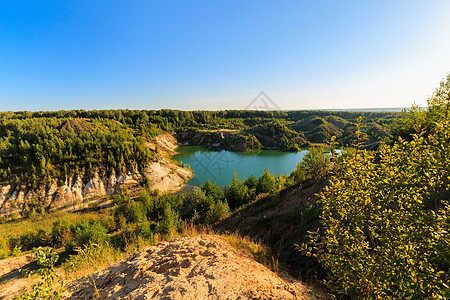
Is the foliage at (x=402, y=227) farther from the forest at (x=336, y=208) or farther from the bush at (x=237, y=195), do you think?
→ the bush at (x=237, y=195)

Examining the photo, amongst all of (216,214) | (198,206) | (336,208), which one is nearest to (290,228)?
(336,208)

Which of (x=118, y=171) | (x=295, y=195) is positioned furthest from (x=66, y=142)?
(x=295, y=195)

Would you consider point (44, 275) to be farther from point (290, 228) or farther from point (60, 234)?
point (60, 234)

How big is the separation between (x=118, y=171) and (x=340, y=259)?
3594 centimetres

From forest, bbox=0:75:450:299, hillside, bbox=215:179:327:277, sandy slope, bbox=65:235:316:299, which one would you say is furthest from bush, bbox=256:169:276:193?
sandy slope, bbox=65:235:316:299

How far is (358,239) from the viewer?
109 inches

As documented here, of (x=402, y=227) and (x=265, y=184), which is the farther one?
(x=265, y=184)

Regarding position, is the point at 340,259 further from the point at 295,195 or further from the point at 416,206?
the point at 295,195

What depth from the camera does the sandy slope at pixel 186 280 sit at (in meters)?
3.10

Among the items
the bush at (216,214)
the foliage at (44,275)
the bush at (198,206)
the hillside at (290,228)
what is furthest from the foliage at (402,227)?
the bush at (198,206)

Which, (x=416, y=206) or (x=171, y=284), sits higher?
(x=416, y=206)

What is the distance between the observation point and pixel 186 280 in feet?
11.1

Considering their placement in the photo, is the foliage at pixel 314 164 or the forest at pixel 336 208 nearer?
the forest at pixel 336 208

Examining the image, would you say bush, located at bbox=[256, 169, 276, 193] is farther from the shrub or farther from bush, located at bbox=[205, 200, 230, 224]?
the shrub
